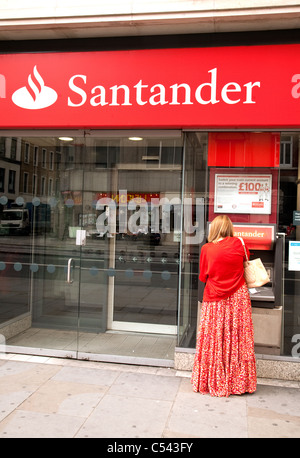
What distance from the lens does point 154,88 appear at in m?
5.36

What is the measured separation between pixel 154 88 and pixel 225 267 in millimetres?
2316

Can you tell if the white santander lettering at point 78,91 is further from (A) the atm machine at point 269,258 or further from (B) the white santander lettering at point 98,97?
(A) the atm machine at point 269,258

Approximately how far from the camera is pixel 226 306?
15.1ft

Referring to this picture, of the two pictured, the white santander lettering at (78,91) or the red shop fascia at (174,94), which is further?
the white santander lettering at (78,91)

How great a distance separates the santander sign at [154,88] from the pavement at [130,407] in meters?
2.95

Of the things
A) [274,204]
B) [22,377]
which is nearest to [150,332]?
[22,377]

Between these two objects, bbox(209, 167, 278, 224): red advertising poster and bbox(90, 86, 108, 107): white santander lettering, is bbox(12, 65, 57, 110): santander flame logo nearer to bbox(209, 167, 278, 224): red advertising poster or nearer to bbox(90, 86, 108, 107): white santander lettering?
bbox(90, 86, 108, 107): white santander lettering

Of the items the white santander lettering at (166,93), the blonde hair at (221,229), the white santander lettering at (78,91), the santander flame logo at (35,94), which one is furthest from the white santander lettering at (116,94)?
the blonde hair at (221,229)

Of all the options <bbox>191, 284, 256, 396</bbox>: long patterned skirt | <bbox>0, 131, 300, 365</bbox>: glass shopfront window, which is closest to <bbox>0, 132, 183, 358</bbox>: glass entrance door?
<bbox>0, 131, 300, 365</bbox>: glass shopfront window

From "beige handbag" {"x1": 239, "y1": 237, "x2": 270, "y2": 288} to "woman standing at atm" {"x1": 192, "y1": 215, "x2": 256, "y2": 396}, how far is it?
80mm

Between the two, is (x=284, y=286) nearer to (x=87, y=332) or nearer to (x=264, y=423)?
(x=264, y=423)

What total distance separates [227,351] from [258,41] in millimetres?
3524

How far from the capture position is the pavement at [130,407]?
374cm

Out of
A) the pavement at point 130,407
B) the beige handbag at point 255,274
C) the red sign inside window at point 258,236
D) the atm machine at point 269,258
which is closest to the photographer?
the pavement at point 130,407
